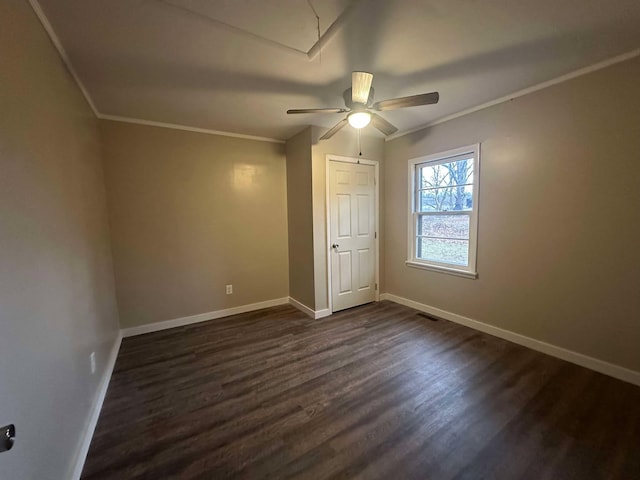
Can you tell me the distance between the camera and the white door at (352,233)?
3562 mm

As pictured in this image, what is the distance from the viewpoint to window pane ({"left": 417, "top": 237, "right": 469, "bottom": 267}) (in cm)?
318

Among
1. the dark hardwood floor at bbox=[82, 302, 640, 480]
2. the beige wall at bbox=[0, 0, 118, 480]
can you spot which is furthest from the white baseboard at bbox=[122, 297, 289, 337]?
the beige wall at bbox=[0, 0, 118, 480]

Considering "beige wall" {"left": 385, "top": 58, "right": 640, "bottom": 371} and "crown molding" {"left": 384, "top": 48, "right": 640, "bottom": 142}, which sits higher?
"crown molding" {"left": 384, "top": 48, "right": 640, "bottom": 142}

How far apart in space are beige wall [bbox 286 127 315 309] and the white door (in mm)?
301

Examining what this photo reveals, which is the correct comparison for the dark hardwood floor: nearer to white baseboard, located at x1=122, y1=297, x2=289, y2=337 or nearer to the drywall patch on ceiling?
white baseboard, located at x1=122, y1=297, x2=289, y2=337

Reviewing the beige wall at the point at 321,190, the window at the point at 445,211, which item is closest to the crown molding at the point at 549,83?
the window at the point at 445,211

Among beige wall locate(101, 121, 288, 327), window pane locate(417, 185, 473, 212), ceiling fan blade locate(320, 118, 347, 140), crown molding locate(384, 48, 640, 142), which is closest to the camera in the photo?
crown molding locate(384, 48, 640, 142)

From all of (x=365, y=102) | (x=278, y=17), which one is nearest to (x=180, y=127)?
(x=278, y=17)

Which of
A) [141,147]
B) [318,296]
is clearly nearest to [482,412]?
[318,296]

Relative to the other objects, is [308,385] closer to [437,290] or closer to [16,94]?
[437,290]

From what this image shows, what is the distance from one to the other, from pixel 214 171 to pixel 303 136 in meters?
1.25

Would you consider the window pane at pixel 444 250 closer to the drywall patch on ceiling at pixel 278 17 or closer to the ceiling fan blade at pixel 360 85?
the ceiling fan blade at pixel 360 85

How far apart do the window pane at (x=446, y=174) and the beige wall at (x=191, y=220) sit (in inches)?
77.9

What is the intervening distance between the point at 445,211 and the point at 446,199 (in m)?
0.15
